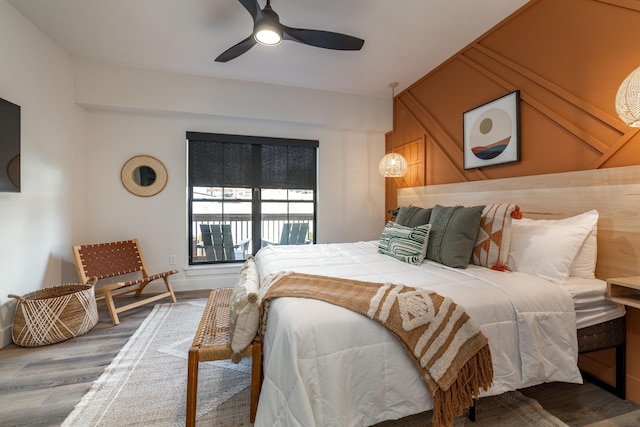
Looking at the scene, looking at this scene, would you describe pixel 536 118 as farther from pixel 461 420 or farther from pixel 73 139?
pixel 73 139

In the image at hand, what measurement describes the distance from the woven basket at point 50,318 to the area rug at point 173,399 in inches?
21.7

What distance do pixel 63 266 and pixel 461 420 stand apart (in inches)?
152

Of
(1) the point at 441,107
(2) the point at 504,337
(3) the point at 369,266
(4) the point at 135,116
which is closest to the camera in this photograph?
(2) the point at 504,337

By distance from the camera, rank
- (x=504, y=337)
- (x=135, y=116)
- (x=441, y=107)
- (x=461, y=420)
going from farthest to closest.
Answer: (x=135, y=116)
(x=441, y=107)
(x=461, y=420)
(x=504, y=337)

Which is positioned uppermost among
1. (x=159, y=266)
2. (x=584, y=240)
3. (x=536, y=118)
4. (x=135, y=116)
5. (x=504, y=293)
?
(x=135, y=116)

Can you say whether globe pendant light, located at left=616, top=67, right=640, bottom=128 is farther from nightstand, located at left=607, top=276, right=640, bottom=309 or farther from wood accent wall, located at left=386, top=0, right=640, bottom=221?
nightstand, located at left=607, top=276, right=640, bottom=309

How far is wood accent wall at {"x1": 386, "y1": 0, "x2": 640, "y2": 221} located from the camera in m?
1.69

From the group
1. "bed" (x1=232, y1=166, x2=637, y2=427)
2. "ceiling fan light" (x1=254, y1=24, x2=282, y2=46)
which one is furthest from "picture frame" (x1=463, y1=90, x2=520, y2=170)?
"ceiling fan light" (x1=254, y1=24, x2=282, y2=46)

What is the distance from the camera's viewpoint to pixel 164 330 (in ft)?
7.93

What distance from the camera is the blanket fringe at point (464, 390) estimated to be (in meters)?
1.12

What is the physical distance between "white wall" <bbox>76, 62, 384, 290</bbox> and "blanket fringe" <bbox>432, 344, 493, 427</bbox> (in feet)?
9.54

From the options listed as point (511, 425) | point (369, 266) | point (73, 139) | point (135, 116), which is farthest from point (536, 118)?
point (73, 139)

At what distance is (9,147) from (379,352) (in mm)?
3058

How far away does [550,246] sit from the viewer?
1.68 metres
